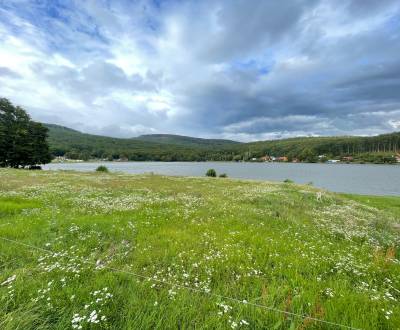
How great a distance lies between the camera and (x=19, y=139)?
5916cm

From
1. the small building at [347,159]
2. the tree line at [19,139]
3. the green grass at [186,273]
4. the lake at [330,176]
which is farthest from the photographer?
the small building at [347,159]

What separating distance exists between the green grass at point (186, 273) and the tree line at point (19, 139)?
64.4 metres

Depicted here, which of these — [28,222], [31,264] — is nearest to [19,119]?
[28,222]

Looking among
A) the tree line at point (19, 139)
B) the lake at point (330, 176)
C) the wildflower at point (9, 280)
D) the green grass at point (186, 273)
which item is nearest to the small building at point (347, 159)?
the lake at point (330, 176)

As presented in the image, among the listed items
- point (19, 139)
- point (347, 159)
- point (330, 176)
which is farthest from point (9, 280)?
point (347, 159)

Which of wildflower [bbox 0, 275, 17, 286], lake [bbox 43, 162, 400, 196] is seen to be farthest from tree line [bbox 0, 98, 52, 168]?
wildflower [bbox 0, 275, 17, 286]

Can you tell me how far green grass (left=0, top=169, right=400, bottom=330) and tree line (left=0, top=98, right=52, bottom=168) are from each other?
64357 millimetres

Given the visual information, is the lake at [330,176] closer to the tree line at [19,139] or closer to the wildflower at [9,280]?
the tree line at [19,139]

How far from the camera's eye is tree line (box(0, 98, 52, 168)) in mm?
57906

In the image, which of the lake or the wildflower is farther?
the lake

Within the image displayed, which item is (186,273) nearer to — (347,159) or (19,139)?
(19,139)

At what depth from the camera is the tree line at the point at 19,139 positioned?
57.9 metres

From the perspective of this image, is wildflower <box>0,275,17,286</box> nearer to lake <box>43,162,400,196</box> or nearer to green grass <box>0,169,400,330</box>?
green grass <box>0,169,400,330</box>

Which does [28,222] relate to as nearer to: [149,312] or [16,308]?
[16,308]
